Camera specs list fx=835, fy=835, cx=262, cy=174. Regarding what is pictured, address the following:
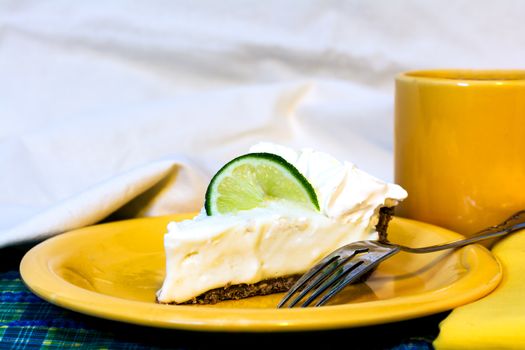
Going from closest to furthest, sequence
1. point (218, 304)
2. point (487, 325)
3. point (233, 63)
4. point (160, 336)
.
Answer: point (487, 325) → point (160, 336) → point (218, 304) → point (233, 63)

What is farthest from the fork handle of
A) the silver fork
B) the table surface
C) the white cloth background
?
the white cloth background

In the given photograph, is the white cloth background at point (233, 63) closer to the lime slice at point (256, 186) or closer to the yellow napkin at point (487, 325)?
the lime slice at point (256, 186)

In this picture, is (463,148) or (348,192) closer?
(348,192)

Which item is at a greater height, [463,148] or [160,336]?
[463,148]

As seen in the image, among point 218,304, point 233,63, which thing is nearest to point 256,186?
point 218,304

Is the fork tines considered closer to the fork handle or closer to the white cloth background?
the fork handle

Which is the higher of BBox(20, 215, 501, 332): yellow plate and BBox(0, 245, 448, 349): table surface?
BBox(20, 215, 501, 332): yellow plate

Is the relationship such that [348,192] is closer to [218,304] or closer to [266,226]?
[266,226]
